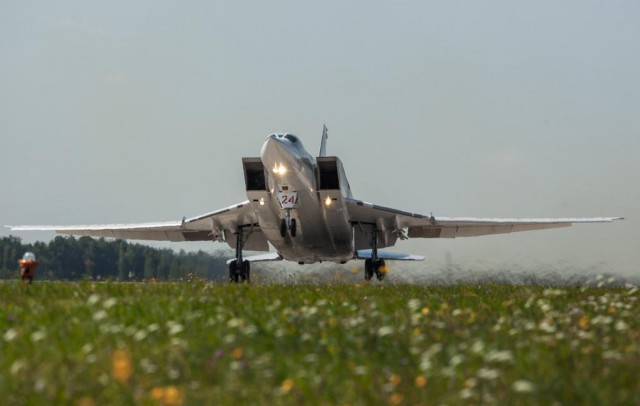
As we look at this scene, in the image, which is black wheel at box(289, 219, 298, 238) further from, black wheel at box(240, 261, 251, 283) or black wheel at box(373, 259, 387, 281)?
black wheel at box(373, 259, 387, 281)

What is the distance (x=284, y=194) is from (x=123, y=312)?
13.9m

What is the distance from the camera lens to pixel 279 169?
22.9 metres

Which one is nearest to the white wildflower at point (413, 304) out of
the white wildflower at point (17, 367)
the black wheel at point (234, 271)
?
the white wildflower at point (17, 367)

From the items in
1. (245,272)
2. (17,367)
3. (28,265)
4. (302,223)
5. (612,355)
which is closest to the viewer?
(17,367)

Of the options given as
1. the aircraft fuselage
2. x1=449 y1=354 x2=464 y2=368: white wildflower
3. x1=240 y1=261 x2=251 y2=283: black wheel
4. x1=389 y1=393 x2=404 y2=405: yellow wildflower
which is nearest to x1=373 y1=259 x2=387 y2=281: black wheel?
the aircraft fuselage

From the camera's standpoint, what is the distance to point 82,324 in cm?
865

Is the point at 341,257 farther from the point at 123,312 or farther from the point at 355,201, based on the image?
the point at 123,312

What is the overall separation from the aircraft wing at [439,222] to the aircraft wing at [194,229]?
3291 millimetres

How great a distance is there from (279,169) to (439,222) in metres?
7.46

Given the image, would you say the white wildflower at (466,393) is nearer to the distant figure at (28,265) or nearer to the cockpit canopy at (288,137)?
the distant figure at (28,265)

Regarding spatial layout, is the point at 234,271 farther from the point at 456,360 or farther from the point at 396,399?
the point at 396,399

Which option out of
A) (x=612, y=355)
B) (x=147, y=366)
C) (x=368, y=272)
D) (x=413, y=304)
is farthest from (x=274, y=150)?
(x=147, y=366)

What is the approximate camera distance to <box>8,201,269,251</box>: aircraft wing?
88.5ft

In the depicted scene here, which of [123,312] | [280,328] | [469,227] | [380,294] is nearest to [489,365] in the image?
[280,328]
